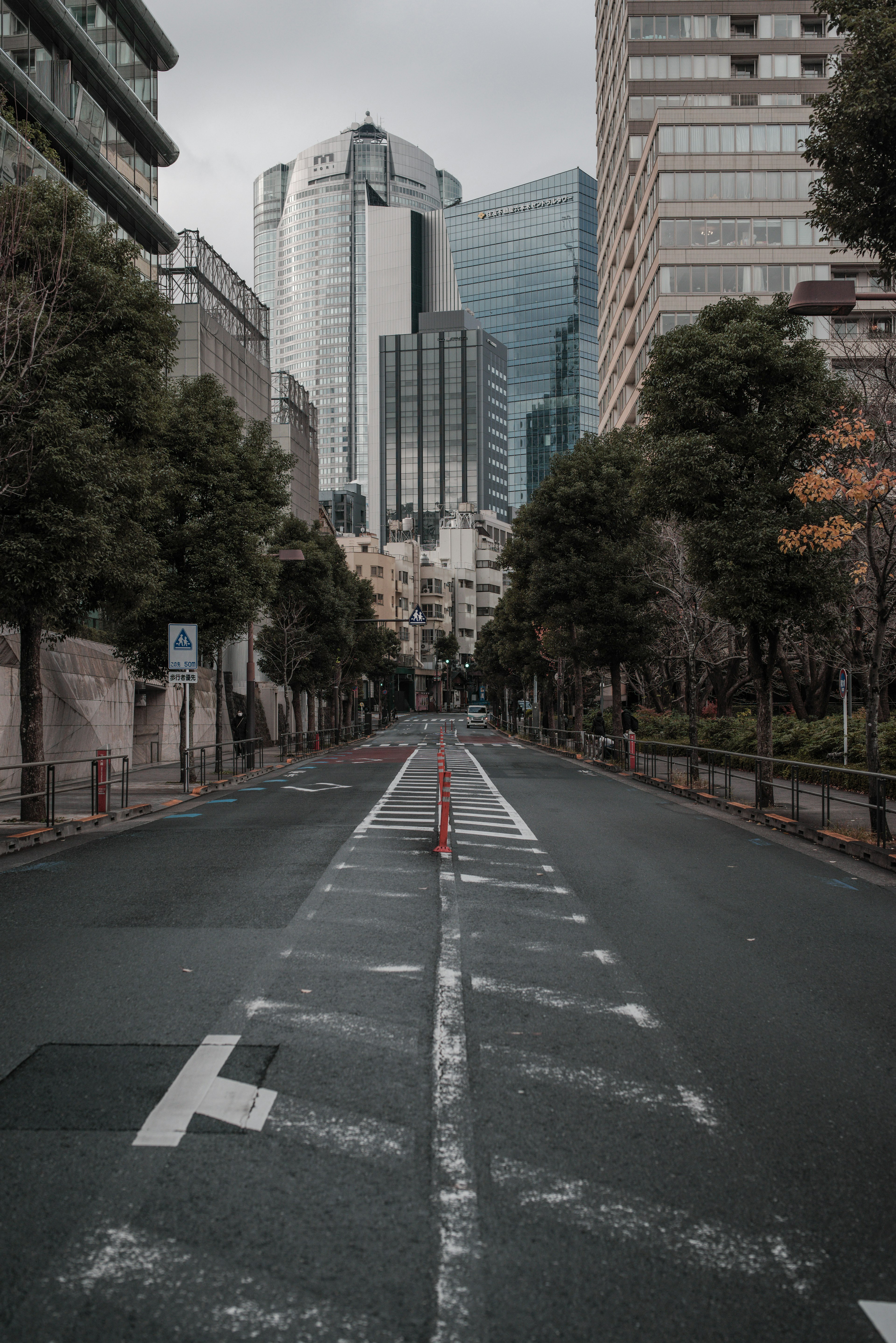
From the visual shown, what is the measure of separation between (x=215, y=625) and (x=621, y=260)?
60828mm

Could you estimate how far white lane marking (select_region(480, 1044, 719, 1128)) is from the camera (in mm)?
4699

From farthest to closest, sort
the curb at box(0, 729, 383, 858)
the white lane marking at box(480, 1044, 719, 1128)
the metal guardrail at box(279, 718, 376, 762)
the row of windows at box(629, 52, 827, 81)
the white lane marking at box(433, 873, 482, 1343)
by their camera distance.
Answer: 1. the row of windows at box(629, 52, 827, 81)
2. the metal guardrail at box(279, 718, 376, 762)
3. the curb at box(0, 729, 383, 858)
4. the white lane marking at box(480, 1044, 719, 1128)
5. the white lane marking at box(433, 873, 482, 1343)

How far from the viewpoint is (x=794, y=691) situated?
125ft

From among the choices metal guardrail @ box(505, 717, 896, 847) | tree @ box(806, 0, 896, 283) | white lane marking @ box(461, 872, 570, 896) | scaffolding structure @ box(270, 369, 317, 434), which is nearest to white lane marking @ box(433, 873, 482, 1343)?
white lane marking @ box(461, 872, 570, 896)

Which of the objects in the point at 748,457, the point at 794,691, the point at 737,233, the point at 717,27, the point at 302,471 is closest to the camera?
the point at 748,457

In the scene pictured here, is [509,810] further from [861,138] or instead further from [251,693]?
[251,693]

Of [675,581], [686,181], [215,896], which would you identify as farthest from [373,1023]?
[686,181]

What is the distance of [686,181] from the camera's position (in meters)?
62.4

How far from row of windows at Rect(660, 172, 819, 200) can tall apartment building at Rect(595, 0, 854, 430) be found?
7 cm

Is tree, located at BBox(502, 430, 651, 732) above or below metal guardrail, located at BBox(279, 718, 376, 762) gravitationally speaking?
above

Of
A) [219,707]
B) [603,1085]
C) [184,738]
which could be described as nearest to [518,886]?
[603,1085]

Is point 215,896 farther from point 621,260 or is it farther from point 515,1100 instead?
point 621,260

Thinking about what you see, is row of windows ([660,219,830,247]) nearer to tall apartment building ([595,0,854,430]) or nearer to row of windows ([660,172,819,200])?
tall apartment building ([595,0,854,430])

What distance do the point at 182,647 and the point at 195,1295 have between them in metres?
20.6
